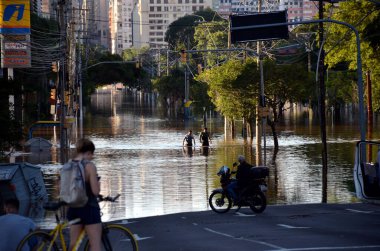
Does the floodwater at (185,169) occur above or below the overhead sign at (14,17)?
below

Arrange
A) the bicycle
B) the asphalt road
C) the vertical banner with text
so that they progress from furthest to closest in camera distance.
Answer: the vertical banner with text
the asphalt road
the bicycle

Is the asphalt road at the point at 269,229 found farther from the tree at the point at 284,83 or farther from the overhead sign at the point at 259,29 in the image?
the tree at the point at 284,83

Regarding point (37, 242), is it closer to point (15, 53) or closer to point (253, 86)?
point (15, 53)

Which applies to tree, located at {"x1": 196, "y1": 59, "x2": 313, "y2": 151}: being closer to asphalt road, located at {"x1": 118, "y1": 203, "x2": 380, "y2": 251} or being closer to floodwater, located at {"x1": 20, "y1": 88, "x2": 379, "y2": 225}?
floodwater, located at {"x1": 20, "y1": 88, "x2": 379, "y2": 225}

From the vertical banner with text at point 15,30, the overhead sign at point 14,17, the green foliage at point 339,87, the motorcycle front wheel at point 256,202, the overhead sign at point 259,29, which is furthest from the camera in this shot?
the green foliage at point 339,87

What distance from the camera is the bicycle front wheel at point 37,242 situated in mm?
11352

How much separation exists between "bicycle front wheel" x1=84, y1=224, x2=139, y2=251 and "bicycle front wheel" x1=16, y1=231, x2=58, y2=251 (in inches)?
19.4

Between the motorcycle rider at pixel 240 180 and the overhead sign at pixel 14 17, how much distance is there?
1222 inches

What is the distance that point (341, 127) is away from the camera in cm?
9319

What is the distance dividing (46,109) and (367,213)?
90273 mm

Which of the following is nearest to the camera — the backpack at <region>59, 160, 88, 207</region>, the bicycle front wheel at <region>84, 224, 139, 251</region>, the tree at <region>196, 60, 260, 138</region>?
the backpack at <region>59, 160, 88, 207</region>

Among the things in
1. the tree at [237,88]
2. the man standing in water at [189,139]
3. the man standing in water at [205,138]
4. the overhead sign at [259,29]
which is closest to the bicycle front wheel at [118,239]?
the overhead sign at [259,29]

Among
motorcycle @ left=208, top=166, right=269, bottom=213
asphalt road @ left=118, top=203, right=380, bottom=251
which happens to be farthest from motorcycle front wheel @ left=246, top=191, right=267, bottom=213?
asphalt road @ left=118, top=203, right=380, bottom=251

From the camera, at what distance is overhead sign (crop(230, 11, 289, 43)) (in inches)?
1262
